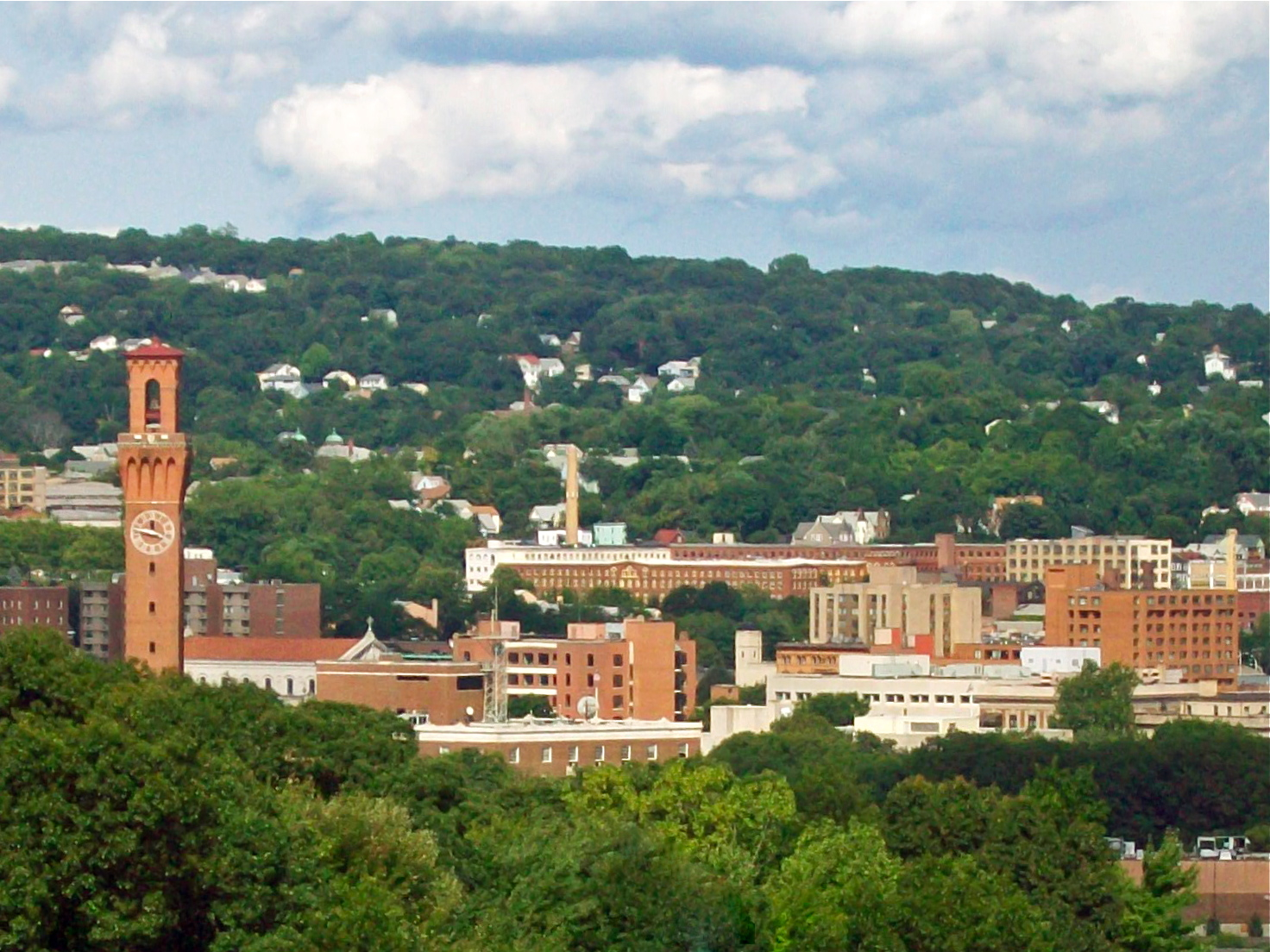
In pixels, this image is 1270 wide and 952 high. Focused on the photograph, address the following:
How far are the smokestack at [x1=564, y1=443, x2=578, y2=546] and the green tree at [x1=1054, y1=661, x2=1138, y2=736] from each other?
60.8 metres

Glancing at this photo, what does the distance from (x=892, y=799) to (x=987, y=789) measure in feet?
5.10

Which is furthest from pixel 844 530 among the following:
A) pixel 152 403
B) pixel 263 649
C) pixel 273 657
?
pixel 152 403

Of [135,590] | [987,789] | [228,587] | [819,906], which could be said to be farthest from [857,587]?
[819,906]

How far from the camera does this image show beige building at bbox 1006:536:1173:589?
173000mm

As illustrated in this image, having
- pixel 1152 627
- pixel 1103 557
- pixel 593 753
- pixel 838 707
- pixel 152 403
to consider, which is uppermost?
pixel 152 403

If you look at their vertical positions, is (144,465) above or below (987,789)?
above

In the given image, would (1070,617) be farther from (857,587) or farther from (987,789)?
(987,789)

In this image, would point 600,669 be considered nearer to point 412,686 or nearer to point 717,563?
point 412,686

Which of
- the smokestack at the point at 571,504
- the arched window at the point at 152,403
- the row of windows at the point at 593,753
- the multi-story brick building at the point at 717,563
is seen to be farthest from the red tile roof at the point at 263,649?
the smokestack at the point at 571,504

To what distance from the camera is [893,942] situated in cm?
4812

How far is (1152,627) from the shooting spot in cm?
14288

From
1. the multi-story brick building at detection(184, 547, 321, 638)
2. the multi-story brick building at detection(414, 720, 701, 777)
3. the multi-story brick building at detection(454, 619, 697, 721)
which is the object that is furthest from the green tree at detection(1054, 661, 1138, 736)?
the multi-story brick building at detection(184, 547, 321, 638)

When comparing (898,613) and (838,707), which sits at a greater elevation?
(898,613)

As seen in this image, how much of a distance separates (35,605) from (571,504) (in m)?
56.4
